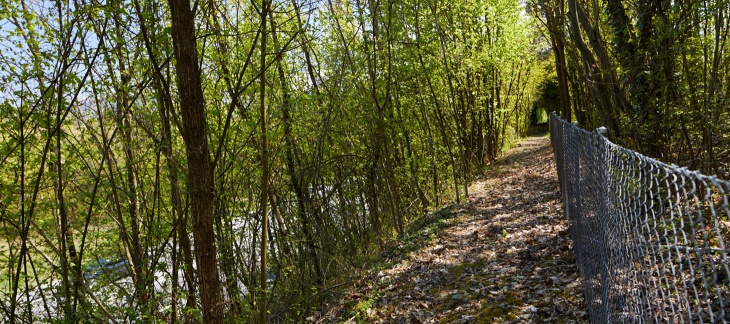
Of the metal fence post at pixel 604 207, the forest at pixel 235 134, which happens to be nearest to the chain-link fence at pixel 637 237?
the metal fence post at pixel 604 207

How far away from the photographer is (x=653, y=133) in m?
6.57

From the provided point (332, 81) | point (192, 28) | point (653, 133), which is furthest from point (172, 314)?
point (653, 133)

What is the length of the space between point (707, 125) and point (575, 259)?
221cm

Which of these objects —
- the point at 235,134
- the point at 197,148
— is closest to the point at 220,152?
the point at 197,148

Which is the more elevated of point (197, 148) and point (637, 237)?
point (197, 148)

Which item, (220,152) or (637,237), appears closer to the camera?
(637,237)

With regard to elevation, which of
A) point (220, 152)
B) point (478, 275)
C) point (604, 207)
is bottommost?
point (478, 275)

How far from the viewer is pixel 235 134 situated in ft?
23.4

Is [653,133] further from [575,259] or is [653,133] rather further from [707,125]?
[575,259]

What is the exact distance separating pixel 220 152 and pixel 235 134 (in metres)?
2.21

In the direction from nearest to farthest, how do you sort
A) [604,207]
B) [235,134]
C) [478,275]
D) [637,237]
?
[637,237] → [604,207] → [478,275] → [235,134]

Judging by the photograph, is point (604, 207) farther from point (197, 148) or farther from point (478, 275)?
point (478, 275)

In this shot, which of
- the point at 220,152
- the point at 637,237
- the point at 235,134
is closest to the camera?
the point at 637,237

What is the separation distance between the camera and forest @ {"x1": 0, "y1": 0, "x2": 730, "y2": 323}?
536cm
